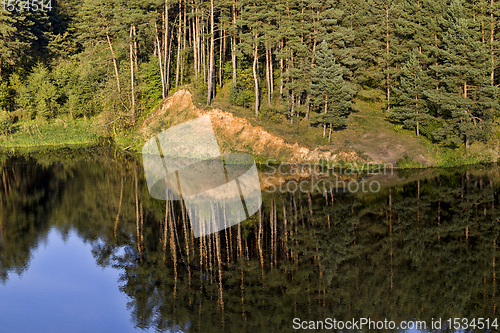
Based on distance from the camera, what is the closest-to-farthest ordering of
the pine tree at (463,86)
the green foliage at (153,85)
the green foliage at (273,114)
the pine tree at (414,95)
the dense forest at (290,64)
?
the pine tree at (463,86) → the dense forest at (290,64) → the pine tree at (414,95) → the green foliage at (273,114) → the green foliage at (153,85)

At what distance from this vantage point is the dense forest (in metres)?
35.2

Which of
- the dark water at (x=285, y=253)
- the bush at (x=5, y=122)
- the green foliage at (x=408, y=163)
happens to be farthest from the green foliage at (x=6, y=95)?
the green foliage at (x=408, y=163)

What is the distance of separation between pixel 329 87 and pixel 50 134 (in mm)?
33277

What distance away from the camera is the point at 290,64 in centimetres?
3953

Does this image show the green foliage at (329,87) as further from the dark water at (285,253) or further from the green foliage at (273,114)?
the dark water at (285,253)

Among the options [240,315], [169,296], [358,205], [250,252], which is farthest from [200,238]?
[358,205]

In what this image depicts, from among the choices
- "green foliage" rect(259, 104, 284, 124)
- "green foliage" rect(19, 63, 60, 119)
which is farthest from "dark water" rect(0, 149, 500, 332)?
"green foliage" rect(19, 63, 60, 119)

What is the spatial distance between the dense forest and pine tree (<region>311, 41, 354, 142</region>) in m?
0.10

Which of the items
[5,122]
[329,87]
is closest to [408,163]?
[329,87]

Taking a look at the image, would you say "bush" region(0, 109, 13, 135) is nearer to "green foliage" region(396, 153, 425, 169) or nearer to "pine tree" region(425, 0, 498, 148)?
"green foliage" region(396, 153, 425, 169)

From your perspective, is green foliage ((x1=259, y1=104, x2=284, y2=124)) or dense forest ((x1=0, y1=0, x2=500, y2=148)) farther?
green foliage ((x1=259, y1=104, x2=284, y2=124))

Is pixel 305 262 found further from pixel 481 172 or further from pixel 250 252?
pixel 481 172

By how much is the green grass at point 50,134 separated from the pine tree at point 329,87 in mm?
26677

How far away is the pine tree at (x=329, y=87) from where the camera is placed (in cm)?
3572
